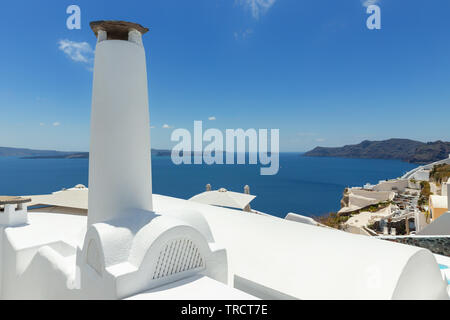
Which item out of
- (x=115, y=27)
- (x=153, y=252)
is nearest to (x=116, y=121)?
(x=115, y=27)

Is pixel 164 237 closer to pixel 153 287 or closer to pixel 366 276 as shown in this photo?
pixel 153 287

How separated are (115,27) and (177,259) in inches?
147

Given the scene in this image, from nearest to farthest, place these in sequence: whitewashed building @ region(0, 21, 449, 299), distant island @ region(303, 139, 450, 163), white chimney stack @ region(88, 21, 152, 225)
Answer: whitewashed building @ region(0, 21, 449, 299) < white chimney stack @ region(88, 21, 152, 225) < distant island @ region(303, 139, 450, 163)

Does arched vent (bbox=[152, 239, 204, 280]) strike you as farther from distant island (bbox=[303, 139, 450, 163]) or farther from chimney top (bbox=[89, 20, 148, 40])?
distant island (bbox=[303, 139, 450, 163])

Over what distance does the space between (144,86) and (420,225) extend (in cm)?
1792

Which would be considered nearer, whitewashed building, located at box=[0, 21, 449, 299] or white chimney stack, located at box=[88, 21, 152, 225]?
whitewashed building, located at box=[0, 21, 449, 299]

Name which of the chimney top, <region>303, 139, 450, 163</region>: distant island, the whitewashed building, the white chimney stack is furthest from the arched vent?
<region>303, 139, 450, 163</region>: distant island

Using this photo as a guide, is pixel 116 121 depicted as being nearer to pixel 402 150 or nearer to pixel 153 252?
pixel 153 252

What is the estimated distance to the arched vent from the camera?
12.0 feet

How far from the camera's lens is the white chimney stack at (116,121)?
4.26 metres

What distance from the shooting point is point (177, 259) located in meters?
3.81
